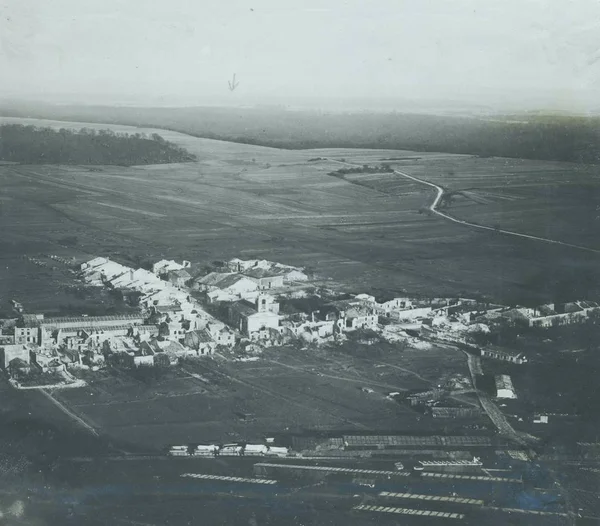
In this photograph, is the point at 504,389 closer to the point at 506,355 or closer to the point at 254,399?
the point at 506,355

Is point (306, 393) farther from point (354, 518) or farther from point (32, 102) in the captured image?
point (32, 102)

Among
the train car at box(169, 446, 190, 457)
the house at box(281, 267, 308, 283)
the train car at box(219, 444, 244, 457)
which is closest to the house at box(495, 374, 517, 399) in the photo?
the house at box(281, 267, 308, 283)

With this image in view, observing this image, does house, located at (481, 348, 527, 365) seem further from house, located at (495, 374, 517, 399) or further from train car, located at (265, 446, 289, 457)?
train car, located at (265, 446, 289, 457)

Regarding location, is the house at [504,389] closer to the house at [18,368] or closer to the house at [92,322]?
the house at [92,322]

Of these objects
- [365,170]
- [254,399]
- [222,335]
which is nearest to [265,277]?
[222,335]

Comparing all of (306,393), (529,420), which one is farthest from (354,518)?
(529,420)

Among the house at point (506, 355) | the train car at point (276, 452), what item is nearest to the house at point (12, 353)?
the train car at point (276, 452)
